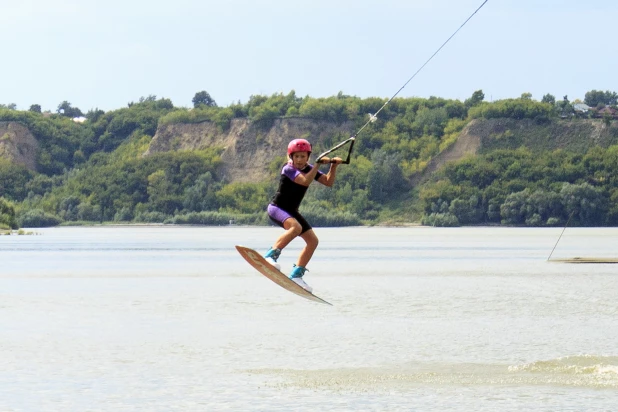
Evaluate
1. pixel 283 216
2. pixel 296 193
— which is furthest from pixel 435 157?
pixel 296 193

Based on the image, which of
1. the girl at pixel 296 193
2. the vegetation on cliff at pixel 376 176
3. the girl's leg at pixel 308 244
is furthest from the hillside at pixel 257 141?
the girl at pixel 296 193

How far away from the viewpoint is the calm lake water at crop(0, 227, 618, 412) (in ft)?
58.3

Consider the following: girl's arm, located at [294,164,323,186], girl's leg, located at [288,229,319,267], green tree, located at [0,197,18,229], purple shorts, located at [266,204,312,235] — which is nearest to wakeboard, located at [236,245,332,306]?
girl's leg, located at [288,229,319,267]

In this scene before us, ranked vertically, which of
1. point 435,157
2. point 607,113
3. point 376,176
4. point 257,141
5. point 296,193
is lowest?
point 376,176

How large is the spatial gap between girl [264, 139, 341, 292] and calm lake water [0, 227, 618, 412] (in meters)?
2.12

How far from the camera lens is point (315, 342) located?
78.5ft

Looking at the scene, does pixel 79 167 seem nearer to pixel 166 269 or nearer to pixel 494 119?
pixel 494 119

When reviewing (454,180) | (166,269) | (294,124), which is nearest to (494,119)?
(454,180)

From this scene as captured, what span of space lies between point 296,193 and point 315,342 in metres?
8.31

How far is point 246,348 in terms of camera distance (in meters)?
23.1

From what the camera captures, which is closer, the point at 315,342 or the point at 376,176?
the point at 315,342

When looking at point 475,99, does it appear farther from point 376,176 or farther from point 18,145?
point 18,145

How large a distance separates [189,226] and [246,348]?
114 m

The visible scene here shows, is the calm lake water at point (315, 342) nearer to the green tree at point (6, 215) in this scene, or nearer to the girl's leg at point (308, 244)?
the girl's leg at point (308, 244)
